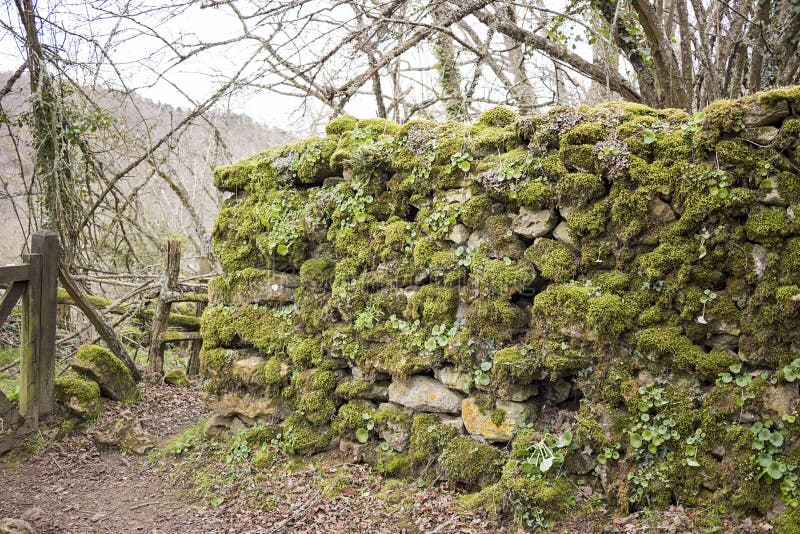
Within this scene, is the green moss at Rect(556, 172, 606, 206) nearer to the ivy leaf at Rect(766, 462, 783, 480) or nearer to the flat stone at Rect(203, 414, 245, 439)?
the ivy leaf at Rect(766, 462, 783, 480)

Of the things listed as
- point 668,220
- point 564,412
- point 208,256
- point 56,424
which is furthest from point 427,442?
point 208,256

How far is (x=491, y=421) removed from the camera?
13.3 feet

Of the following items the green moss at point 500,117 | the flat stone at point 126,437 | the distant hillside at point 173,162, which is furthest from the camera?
the distant hillside at point 173,162

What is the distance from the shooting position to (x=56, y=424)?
5977mm

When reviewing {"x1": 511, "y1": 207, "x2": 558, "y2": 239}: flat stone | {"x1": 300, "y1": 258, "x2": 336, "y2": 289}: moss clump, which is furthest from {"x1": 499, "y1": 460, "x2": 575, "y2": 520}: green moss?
{"x1": 300, "y1": 258, "x2": 336, "y2": 289}: moss clump

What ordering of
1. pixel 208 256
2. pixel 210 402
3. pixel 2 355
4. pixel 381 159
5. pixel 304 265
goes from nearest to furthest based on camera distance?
pixel 381 159
pixel 304 265
pixel 210 402
pixel 2 355
pixel 208 256

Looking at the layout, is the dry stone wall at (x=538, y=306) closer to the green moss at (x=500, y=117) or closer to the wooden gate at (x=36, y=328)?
the green moss at (x=500, y=117)

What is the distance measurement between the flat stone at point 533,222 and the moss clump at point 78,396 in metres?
5.35

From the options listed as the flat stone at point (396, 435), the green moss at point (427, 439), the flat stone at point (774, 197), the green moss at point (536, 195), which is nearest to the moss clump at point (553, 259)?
the green moss at point (536, 195)

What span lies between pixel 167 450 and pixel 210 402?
28.0 inches

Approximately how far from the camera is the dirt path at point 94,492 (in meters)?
4.55

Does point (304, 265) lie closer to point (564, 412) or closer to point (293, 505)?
point (293, 505)

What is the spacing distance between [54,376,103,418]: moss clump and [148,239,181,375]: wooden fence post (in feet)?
3.45

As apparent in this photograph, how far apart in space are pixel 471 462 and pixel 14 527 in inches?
135
